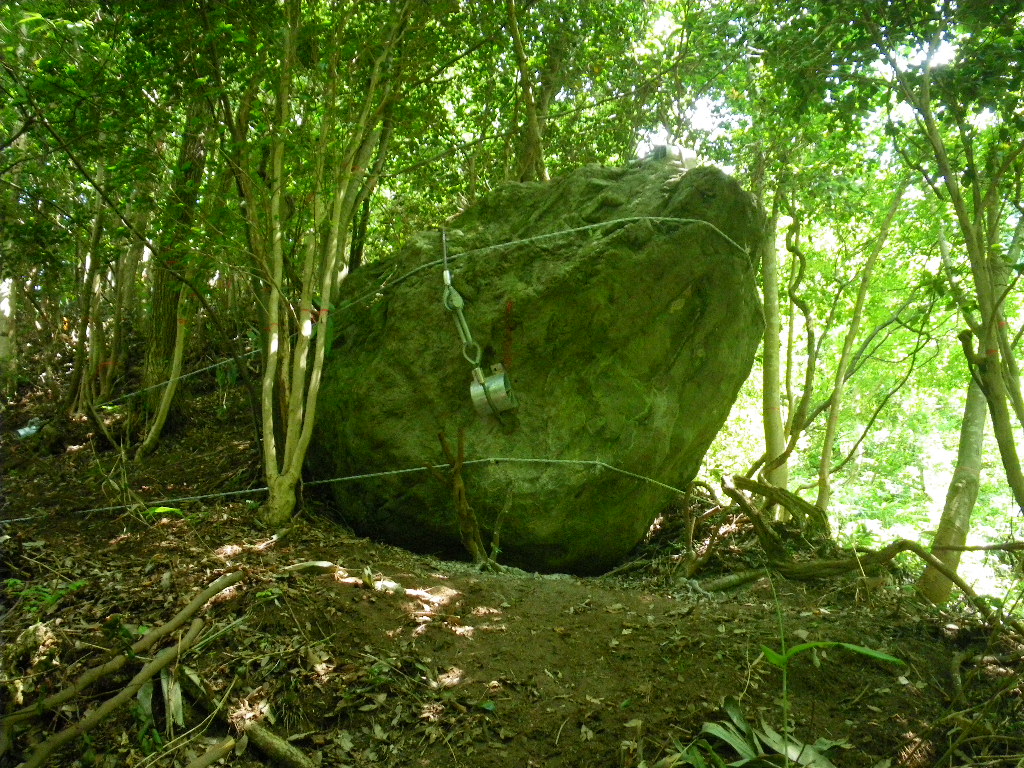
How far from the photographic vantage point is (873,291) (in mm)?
9070

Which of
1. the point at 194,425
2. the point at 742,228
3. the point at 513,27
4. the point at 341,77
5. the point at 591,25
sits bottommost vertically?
the point at 194,425

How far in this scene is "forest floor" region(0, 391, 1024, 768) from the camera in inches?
89.6

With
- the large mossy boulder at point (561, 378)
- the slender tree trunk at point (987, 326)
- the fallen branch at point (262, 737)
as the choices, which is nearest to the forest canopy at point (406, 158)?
the slender tree trunk at point (987, 326)

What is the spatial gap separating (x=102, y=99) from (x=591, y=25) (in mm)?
4475

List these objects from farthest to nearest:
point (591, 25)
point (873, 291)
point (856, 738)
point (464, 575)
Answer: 1. point (873, 291)
2. point (591, 25)
3. point (464, 575)
4. point (856, 738)

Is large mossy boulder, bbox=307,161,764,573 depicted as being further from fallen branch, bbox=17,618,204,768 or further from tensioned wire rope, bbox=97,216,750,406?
fallen branch, bbox=17,618,204,768

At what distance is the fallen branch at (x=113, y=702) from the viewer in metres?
2.03

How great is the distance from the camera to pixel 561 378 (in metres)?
4.37

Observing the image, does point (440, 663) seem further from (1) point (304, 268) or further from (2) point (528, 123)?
(2) point (528, 123)

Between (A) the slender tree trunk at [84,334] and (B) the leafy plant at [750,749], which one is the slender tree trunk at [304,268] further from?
(B) the leafy plant at [750,749]

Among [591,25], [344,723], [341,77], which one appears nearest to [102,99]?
[341,77]

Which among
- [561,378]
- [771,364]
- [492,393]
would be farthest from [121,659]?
[771,364]

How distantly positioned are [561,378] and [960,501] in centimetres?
287

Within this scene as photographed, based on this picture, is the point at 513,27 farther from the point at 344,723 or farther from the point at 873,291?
the point at 873,291
